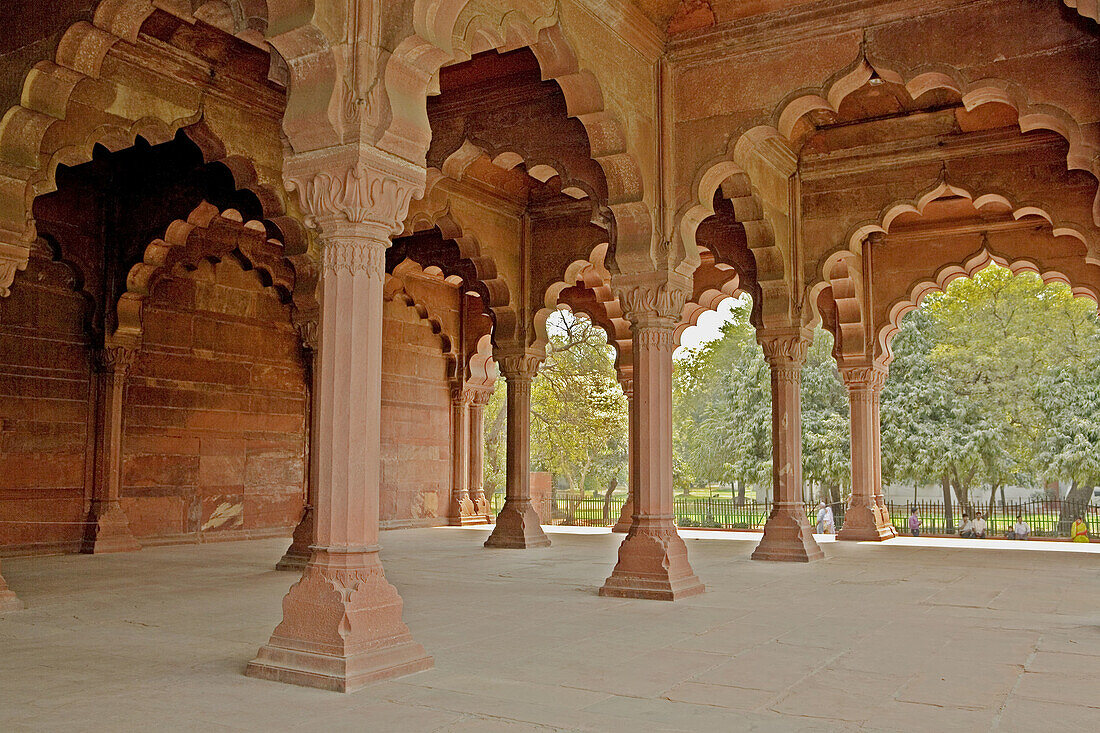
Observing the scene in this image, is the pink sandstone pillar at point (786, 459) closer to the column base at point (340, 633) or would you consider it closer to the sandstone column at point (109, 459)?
the column base at point (340, 633)

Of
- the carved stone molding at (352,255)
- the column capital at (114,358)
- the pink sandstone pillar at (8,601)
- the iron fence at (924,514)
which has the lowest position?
the iron fence at (924,514)

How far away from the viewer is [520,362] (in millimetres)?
14961

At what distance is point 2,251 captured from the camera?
8234 mm

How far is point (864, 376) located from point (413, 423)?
9.31 meters

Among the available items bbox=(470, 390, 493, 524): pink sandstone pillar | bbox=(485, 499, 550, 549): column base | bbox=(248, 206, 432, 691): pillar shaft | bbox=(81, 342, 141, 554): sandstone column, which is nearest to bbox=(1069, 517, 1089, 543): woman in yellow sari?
bbox=(485, 499, 550, 549): column base

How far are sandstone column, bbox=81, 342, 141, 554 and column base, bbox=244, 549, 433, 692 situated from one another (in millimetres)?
9314

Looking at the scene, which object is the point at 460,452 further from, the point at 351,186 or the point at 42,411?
the point at 351,186

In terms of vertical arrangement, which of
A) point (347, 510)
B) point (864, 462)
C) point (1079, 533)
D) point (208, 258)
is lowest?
point (1079, 533)

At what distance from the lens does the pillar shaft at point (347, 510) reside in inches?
211

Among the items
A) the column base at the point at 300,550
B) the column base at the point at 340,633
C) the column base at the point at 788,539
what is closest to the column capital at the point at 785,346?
the column base at the point at 788,539

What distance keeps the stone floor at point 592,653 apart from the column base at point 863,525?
4557mm

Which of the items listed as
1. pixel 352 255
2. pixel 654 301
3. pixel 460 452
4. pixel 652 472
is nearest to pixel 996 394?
pixel 460 452

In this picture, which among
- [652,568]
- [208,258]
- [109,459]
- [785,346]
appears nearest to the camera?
[652,568]

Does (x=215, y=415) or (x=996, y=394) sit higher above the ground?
(x=996, y=394)
